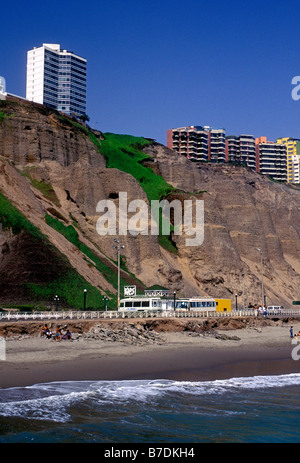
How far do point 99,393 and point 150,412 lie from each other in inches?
134

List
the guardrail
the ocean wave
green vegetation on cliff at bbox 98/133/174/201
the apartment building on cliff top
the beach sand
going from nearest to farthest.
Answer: the ocean wave → the beach sand → the guardrail → green vegetation on cliff at bbox 98/133/174/201 → the apartment building on cliff top

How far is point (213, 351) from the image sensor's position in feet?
129

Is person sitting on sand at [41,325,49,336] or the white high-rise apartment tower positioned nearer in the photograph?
person sitting on sand at [41,325,49,336]

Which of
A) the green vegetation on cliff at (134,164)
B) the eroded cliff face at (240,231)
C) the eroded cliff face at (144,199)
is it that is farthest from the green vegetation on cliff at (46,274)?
the green vegetation on cliff at (134,164)

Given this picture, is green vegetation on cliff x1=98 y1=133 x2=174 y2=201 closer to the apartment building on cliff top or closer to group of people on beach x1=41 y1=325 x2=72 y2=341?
group of people on beach x1=41 y1=325 x2=72 y2=341

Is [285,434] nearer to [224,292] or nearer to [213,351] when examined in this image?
[213,351]

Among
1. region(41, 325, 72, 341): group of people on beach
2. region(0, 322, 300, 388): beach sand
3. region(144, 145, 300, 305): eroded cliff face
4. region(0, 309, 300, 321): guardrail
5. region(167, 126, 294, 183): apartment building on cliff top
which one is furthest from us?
region(167, 126, 294, 183): apartment building on cliff top

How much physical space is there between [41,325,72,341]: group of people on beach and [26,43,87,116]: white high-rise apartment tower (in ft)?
460

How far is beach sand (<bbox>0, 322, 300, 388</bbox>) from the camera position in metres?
26.5

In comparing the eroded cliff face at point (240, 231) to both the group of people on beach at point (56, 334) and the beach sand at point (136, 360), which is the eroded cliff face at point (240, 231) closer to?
the beach sand at point (136, 360)

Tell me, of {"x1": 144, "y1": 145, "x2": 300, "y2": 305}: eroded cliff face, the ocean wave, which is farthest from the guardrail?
{"x1": 144, "y1": 145, "x2": 300, "y2": 305}: eroded cliff face

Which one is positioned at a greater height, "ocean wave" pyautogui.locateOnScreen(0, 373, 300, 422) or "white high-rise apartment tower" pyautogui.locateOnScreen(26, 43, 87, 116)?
"white high-rise apartment tower" pyautogui.locateOnScreen(26, 43, 87, 116)

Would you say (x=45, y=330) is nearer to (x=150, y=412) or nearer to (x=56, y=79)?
(x=150, y=412)
